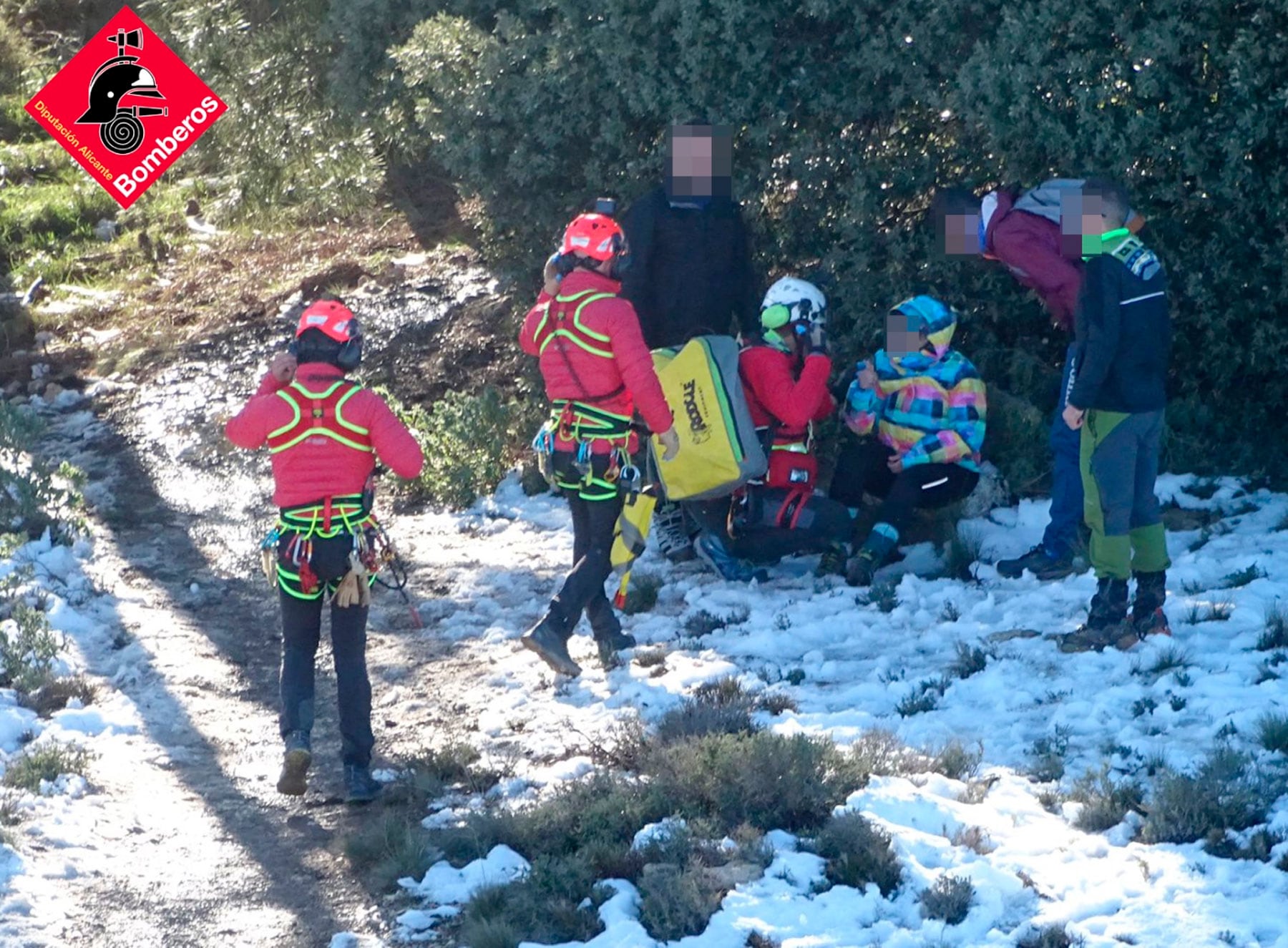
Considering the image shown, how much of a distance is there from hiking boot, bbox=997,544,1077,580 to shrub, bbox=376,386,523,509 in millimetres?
3618

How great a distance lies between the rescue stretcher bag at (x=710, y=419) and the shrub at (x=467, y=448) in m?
2.62

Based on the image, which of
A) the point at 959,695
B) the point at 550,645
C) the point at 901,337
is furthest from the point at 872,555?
the point at 550,645

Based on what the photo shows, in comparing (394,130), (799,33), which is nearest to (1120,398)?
(799,33)

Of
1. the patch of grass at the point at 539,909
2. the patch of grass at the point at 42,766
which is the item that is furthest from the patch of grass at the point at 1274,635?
the patch of grass at the point at 42,766

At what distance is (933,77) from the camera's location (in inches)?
345

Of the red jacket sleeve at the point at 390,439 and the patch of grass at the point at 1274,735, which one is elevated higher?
the red jacket sleeve at the point at 390,439

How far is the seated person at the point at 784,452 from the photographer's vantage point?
8.03m

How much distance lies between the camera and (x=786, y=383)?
8.02m

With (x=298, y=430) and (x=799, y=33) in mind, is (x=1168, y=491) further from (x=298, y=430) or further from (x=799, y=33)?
(x=298, y=430)

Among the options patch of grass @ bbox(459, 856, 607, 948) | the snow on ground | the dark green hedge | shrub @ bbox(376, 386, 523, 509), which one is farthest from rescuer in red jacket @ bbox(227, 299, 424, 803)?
shrub @ bbox(376, 386, 523, 509)

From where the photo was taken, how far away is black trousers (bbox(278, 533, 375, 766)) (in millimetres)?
6137

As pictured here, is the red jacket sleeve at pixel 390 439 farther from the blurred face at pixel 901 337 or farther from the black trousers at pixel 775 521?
the blurred face at pixel 901 337

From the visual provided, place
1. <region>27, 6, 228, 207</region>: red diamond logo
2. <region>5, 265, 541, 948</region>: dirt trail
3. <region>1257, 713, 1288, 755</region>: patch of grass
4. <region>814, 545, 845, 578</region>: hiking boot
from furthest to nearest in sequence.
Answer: <region>27, 6, 228, 207</region>: red diamond logo → <region>814, 545, 845, 578</region>: hiking boot → <region>1257, 713, 1288, 755</region>: patch of grass → <region>5, 265, 541, 948</region>: dirt trail

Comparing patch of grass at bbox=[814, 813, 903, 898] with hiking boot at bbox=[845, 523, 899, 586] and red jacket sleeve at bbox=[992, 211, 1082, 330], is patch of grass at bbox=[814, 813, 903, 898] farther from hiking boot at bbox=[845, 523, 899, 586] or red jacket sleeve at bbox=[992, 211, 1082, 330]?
red jacket sleeve at bbox=[992, 211, 1082, 330]
